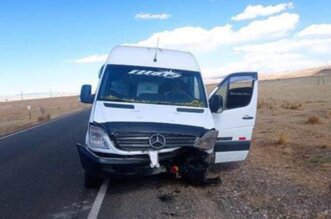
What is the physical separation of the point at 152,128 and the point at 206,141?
876mm

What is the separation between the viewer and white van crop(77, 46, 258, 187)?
6895 millimetres

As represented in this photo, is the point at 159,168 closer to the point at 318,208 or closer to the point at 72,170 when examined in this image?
the point at 318,208

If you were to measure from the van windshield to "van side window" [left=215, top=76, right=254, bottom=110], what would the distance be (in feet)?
1.50

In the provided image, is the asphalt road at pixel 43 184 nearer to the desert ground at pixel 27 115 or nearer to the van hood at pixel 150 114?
the van hood at pixel 150 114

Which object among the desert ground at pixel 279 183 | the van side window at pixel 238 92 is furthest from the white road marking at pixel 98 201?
the van side window at pixel 238 92

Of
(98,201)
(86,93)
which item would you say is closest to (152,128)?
(98,201)

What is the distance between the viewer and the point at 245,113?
8.30m

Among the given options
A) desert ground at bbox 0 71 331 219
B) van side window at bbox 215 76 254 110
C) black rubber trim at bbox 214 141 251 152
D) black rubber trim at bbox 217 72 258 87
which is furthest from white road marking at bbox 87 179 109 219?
black rubber trim at bbox 217 72 258 87

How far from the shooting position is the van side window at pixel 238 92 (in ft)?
27.5

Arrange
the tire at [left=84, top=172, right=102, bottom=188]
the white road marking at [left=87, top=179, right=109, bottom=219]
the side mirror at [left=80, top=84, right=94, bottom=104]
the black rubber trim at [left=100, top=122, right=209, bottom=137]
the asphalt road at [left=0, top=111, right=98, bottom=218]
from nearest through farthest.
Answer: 1. the white road marking at [left=87, top=179, right=109, bottom=219]
2. the asphalt road at [left=0, top=111, right=98, bottom=218]
3. the black rubber trim at [left=100, top=122, right=209, bottom=137]
4. the tire at [left=84, top=172, right=102, bottom=188]
5. the side mirror at [left=80, top=84, right=94, bottom=104]

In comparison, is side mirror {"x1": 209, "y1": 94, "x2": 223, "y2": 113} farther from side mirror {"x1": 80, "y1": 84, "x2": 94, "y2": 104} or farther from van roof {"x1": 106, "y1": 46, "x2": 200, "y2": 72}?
side mirror {"x1": 80, "y1": 84, "x2": 94, "y2": 104}

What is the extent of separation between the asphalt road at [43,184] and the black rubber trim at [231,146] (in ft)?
7.42

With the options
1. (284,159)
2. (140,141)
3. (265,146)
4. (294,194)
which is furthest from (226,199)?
(265,146)

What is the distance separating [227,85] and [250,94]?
46 centimetres
